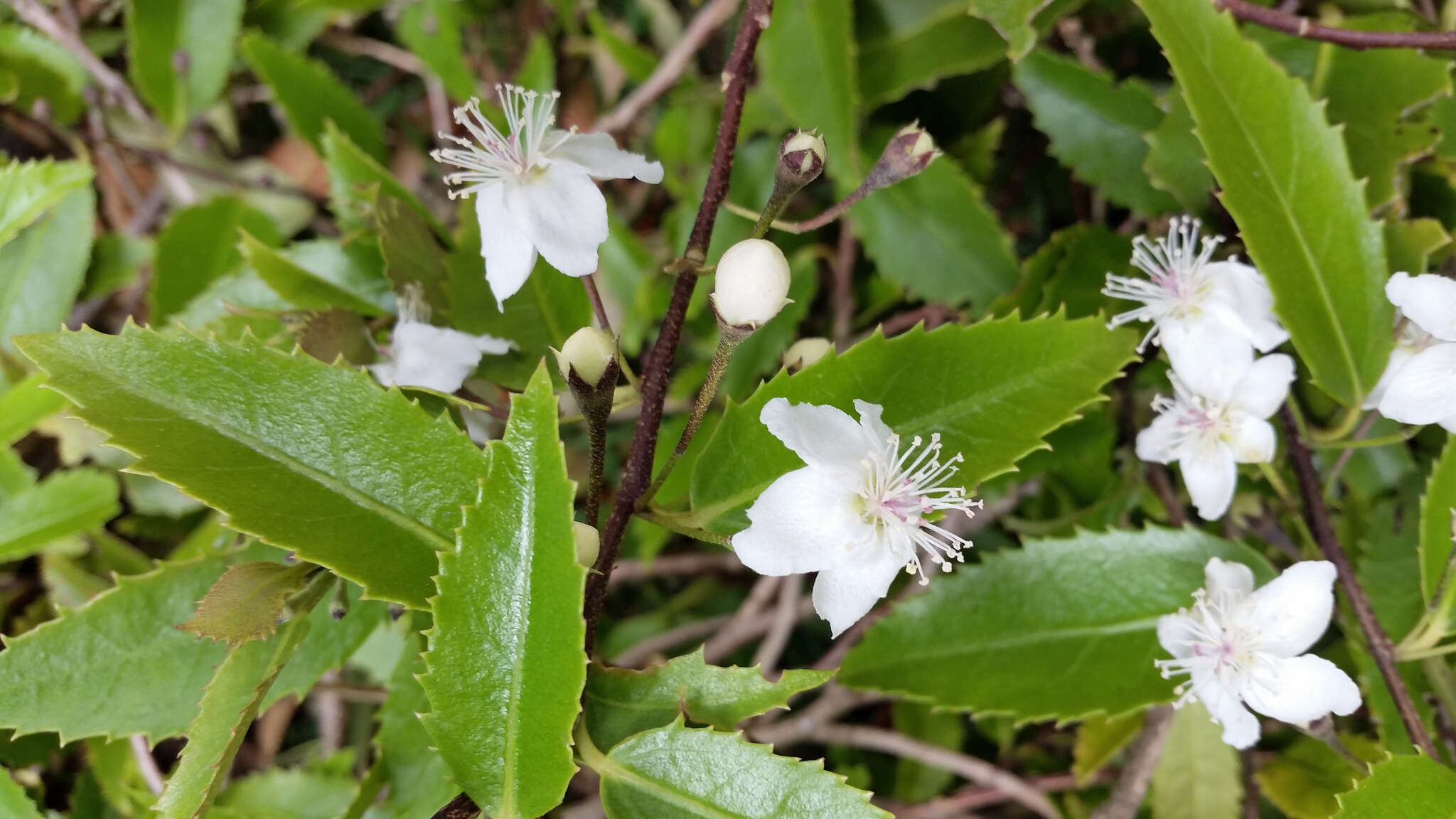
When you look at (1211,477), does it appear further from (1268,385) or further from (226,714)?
(226,714)

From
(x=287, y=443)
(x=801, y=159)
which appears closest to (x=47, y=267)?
(x=287, y=443)

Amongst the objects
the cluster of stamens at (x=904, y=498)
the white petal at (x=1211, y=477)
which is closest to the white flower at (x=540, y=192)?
the cluster of stamens at (x=904, y=498)

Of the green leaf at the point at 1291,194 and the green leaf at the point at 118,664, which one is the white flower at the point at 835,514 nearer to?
the green leaf at the point at 1291,194

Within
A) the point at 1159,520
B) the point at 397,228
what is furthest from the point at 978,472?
the point at 397,228

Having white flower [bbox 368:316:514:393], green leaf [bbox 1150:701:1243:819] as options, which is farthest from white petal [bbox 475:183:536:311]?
green leaf [bbox 1150:701:1243:819]

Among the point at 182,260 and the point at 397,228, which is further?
the point at 182,260

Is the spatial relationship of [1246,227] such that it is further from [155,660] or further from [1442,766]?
[155,660]
